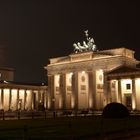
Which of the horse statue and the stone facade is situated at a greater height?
the horse statue

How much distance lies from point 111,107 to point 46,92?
63.5 metres

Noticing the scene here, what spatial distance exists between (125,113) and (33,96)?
215 ft

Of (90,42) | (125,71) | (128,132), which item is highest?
(90,42)

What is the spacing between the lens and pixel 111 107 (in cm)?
3619

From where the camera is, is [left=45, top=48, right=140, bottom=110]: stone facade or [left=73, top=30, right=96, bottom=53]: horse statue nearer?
[left=45, top=48, right=140, bottom=110]: stone facade

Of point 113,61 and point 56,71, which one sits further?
point 56,71

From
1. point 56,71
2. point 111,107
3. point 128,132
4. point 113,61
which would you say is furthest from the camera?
point 56,71

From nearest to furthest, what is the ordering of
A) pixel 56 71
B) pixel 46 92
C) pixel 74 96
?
1. pixel 74 96
2. pixel 56 71
3. pixel 46 92

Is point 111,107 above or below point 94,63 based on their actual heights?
below

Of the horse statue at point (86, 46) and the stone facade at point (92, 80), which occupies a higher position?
the horse statue at point (86, 46)

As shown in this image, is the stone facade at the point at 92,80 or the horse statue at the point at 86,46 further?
the horse statue at the point at 86,46

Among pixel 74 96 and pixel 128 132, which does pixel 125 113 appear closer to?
pixel 128 132

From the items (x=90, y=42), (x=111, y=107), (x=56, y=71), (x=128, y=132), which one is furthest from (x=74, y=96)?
(x=128, y=132)

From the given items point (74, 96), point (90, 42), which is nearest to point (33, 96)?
point (74, 96)
